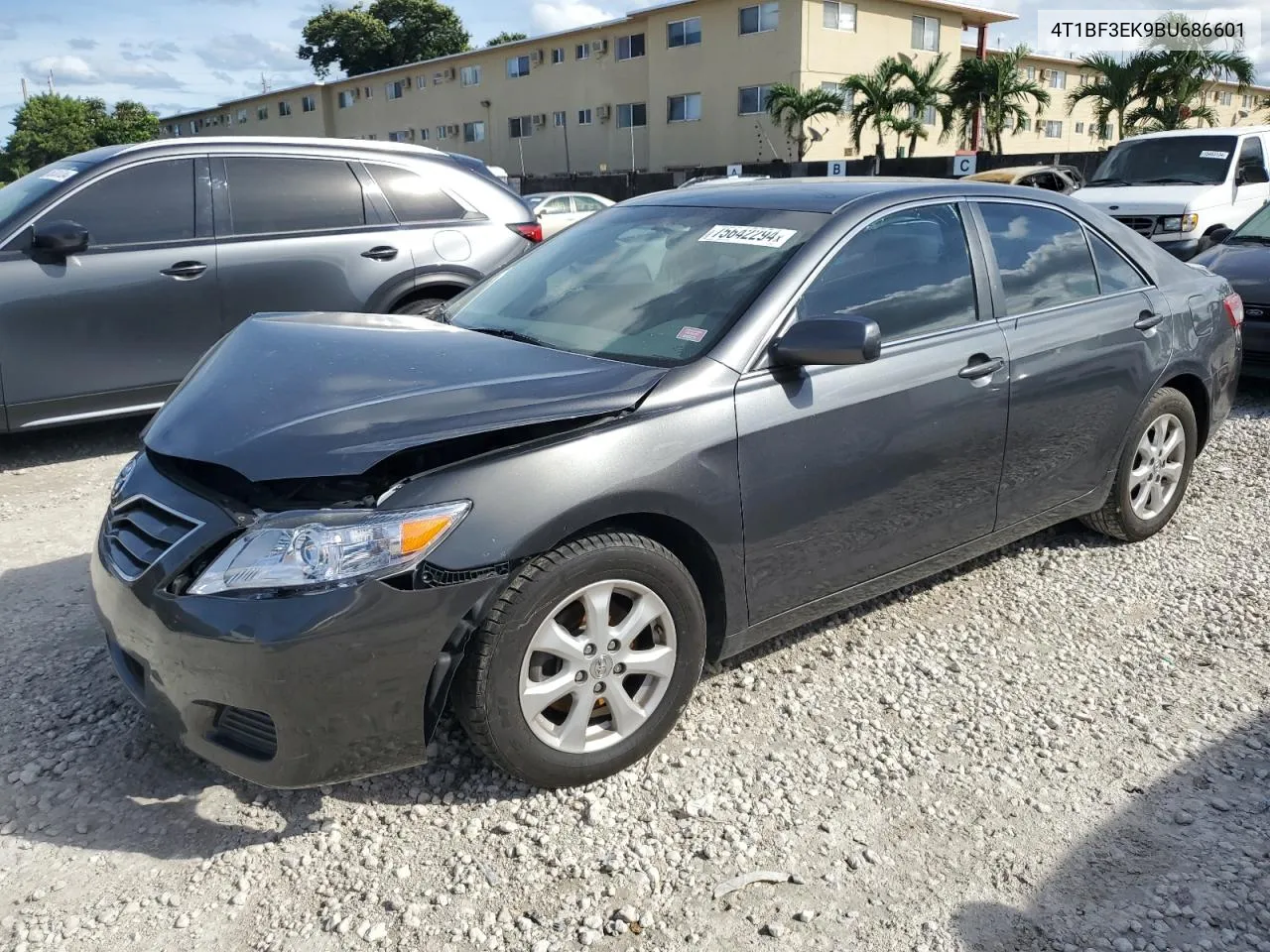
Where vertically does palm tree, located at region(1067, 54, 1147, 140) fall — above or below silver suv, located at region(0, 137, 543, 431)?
above

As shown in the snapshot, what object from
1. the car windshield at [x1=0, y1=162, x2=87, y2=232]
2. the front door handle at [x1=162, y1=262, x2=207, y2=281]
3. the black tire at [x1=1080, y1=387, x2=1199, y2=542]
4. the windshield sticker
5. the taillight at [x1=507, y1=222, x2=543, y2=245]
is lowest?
the black tire at [x1=1080, y1=387, x2=1199, y2=542]

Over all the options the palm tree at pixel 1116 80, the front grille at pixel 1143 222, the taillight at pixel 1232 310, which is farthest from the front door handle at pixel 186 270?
the palm tree at pixel 1116 80

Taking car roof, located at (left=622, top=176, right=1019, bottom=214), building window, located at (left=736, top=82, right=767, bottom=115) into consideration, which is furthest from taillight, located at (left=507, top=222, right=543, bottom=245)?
building window, located at (left=736, top=82, right=767, bottom=115)

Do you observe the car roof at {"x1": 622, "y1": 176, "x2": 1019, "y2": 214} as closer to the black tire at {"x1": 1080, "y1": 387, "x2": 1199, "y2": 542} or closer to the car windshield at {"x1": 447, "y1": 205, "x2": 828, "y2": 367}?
the car windshield at {"x1": 447, "y1": 205, "x2": 828, "y2": 367}

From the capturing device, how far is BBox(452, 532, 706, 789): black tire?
102 inches

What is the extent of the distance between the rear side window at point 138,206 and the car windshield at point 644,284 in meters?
2.88

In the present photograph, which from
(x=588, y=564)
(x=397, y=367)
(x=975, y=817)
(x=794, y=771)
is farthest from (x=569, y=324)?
(x=975, y=817)

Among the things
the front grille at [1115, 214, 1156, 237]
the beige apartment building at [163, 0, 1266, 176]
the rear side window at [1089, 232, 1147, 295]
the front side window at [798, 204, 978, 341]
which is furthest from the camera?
the beige apartment building at [163, 0, 1266, 176]

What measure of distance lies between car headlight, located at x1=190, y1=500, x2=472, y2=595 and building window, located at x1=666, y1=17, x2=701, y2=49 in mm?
36408

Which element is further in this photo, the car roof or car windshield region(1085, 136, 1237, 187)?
car windshield region(1085, 136, 1237, 187)

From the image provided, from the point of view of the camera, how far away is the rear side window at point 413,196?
6.64 meters

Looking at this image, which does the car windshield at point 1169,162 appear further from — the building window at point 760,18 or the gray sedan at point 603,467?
the building window at point 760,18

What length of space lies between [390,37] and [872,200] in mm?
70510

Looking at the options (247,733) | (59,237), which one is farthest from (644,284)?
(59,237)
